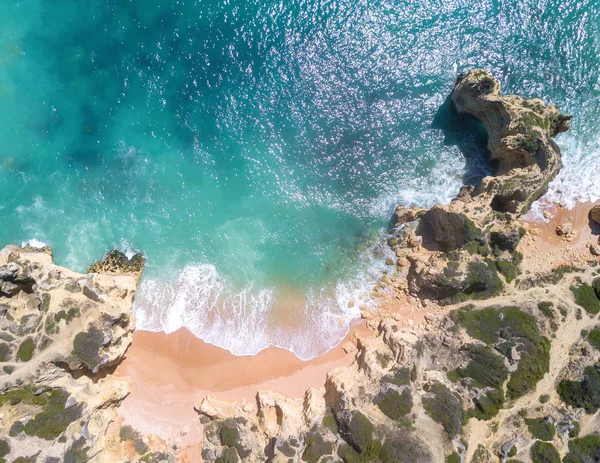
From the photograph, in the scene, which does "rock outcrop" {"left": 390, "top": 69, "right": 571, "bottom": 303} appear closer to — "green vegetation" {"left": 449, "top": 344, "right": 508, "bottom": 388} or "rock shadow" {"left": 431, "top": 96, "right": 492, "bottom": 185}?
"rock shadow" {"left": 431, "top": 96, "right": 492, "bottom": 185}

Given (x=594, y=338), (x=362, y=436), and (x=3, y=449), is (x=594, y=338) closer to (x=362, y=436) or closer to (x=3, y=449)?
(x=362, y=436)

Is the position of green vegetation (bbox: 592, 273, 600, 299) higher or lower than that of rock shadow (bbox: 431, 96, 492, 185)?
lower

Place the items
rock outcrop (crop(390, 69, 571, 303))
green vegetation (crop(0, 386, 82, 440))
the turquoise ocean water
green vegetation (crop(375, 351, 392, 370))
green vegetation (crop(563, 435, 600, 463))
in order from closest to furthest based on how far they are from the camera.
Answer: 1. green vegetation (crop(563, 435, 600, 463))
2. green vegetation (crop(0, 386, 82, 440))
3. green vegetation (crop(375, 351, 392, 370))
4. rock outcrop (crop(390, 69, 571, 303))
5. the turquoise ocean water

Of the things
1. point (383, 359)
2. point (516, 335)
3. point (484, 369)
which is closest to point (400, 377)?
point (383, 359)

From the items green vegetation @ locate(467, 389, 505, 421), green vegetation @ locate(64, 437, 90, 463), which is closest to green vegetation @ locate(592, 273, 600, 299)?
green vegetation @ locate(467, 389, 505, 421)

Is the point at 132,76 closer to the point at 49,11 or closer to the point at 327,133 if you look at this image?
the point at 49,11

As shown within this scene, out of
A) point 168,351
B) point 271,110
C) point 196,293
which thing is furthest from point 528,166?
point 168,351

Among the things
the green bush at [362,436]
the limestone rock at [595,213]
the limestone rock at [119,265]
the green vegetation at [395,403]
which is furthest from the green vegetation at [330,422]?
the limestone rock at [595,213]
